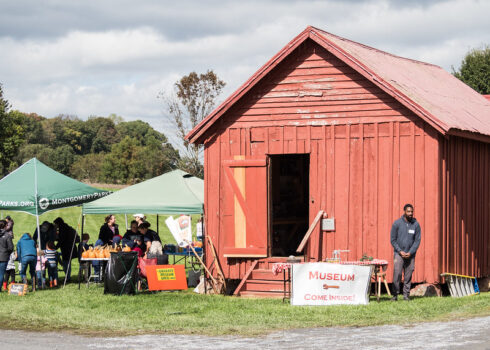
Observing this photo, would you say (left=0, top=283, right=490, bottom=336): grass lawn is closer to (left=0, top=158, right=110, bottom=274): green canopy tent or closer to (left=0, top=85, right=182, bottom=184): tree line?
(left=0, top=158, right=110, bottom=274): green canopy tent

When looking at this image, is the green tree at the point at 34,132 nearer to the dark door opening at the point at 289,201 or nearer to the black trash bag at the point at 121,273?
the dark door opening at the point at 289,201

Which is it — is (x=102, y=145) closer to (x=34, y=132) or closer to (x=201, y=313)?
(x=34, y=132)

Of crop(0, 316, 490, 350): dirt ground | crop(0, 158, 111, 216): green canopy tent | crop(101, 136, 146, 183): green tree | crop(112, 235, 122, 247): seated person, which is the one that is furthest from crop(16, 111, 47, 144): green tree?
crop(0, 316, 490, 350): dirt ground

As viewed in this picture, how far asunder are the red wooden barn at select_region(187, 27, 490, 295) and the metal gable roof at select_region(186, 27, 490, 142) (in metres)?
0.03

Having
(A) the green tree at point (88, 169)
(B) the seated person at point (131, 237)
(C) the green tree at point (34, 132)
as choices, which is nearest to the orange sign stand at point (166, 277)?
(B) the seated person at point (131, 237)

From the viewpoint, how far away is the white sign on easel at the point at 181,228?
21.4 m

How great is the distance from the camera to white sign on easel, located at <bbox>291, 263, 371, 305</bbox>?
14.7 metres

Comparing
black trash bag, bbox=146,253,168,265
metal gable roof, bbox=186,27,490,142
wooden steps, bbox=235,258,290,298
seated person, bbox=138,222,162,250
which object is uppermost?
metal gable roof, bbox=186,27,490,142

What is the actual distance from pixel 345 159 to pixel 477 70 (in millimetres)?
30242

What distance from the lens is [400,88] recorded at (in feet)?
53.0

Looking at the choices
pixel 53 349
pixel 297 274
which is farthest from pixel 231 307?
pixel 53 349

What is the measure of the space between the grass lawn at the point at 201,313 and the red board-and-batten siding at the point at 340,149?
154 cm

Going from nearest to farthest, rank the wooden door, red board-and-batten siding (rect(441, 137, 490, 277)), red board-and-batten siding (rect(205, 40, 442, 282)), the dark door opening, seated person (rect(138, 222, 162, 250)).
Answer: red board-and-batten siding (rect(205, 40, 442, 282)), red board-and-batten siding (rect(441, 137, 490, 277)), the wooden door, seated person (rect(138, 222, 162, 250)), the dark door opening

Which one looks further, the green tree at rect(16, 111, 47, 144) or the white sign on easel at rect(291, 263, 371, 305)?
the green tree at rect(16, 111, 47, 144)
